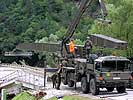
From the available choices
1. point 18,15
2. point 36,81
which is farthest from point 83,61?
point 18,15

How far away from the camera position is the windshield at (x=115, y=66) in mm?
23625

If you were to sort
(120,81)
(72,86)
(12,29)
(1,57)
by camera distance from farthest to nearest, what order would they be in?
(12,29)
(1,57)
(72,86)
(120,81)

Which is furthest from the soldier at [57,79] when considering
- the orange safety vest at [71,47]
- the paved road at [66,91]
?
the orange safety vest at [71,47]

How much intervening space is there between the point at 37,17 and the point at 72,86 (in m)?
77.0

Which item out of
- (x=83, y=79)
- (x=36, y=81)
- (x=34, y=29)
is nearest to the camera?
(x=83, y=79)

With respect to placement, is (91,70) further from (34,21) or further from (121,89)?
(34,21)

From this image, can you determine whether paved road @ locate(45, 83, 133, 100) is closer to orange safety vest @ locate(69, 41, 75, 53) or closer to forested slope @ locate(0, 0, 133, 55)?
orange safety vest @ locate(69, 41, 75, 53)

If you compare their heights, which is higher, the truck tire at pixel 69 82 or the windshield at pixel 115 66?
the windshield at pixel 115 66

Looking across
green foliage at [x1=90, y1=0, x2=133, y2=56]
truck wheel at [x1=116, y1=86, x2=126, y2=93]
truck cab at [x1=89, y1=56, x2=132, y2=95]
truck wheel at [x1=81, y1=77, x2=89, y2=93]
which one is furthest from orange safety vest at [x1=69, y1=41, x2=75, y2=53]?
green foliage at [x1=90, y1=0, x2=133, y2=56]

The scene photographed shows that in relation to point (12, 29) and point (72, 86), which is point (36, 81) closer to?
point (72, 86)

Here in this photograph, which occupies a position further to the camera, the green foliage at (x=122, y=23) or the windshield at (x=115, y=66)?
the green foliage at (x=122, y=23)

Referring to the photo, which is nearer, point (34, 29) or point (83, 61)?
point (83, 61)

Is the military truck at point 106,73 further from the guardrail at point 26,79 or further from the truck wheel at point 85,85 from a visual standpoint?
the guardrail at point 26,79

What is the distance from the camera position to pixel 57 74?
2841 cm
